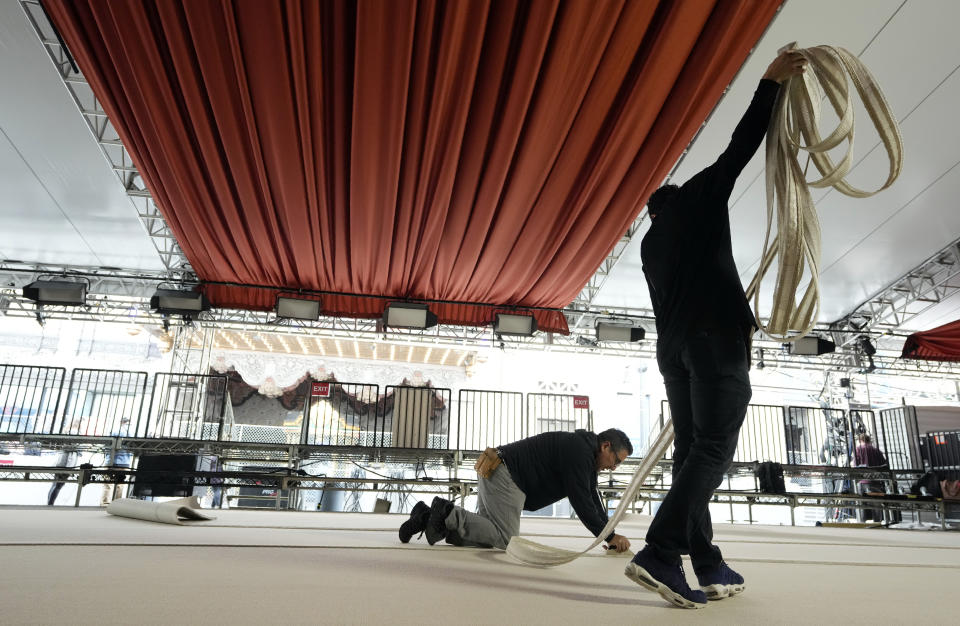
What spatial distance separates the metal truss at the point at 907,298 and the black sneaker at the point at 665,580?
839 cm

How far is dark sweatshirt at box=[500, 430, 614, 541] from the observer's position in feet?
8.19

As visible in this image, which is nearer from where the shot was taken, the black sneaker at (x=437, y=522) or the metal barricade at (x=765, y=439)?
the black sneaker at (x=437, y=522)

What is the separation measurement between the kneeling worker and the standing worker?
2.89 ft

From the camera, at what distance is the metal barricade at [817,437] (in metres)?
9.50

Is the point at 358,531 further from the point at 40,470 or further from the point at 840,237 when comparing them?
the point at 840,237

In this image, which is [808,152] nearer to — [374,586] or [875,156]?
[374,586]

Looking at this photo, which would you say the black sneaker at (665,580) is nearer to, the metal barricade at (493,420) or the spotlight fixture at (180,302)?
the metal barricade at (493,420)

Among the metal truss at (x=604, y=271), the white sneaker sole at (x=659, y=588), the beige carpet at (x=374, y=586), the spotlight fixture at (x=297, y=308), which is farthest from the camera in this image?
the spotlight fixture at (x=297, y=308)

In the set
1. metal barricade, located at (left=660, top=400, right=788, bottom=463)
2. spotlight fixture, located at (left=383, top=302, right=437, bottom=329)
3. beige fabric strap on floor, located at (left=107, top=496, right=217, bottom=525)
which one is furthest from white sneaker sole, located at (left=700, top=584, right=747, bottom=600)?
metal barricade, located at (left=660, top=400, right=788, bottom=463)

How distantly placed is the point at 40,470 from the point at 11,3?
386 centimetres

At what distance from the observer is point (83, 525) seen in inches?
119

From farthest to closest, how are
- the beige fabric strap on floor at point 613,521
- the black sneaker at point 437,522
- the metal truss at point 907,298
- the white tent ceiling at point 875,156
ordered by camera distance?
1. the metal truss at point 907,298
2. the white tent ceiling at point 875,156
3. the black sneaker at point 437,522
4. the beige fabric strap on floor at point 613,521

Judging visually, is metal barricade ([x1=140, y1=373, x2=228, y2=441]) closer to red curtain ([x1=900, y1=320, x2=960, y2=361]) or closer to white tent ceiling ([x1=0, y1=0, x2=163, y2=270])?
white tent ceiling ([x1=0, y1=0, x2=163, y2=270])

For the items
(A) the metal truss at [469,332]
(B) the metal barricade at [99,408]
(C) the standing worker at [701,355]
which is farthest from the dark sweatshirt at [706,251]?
(A) the metal truss at [469,332]
